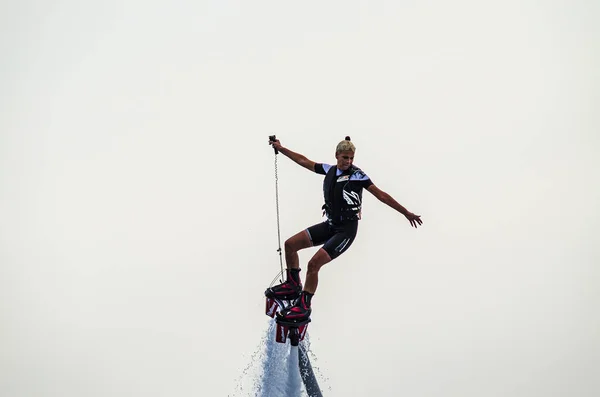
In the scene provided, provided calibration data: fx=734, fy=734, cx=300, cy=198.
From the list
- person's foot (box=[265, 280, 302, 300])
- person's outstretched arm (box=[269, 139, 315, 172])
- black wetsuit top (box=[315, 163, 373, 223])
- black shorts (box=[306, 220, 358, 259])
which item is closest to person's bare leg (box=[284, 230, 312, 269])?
black shorts (box=[306, 220, 358, 259])

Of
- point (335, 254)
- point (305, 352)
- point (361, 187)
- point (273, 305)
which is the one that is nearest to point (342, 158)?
point (361, 187)

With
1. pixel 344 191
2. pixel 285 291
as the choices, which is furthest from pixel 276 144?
pixel 285 291

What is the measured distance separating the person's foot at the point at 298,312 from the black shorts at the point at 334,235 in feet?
3.65

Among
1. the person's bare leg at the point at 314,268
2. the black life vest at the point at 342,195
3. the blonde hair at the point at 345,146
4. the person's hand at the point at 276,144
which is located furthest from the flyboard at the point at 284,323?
the blonde hair at the point at 345,146

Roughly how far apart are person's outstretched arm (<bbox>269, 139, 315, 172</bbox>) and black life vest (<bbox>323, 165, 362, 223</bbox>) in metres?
0.57

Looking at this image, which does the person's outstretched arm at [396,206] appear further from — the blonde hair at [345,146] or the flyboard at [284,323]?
the flyboard at [284,323]

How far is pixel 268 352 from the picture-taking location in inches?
657

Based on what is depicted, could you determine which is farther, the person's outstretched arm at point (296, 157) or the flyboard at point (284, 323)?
the person's outstretched arm at point (296, 157)

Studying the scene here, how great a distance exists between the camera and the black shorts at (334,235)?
1508 centimetres

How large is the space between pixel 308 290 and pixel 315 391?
9.44 ft

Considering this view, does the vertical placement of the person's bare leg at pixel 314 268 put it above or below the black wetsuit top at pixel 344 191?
below

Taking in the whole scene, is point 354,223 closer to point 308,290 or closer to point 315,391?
point 308,290

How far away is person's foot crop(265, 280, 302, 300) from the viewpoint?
15.7 meters

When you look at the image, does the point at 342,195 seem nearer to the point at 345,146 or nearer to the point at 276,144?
the point at 345,146
